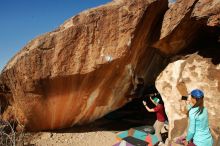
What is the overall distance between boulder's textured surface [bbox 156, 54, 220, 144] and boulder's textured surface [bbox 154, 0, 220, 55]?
0.46 m

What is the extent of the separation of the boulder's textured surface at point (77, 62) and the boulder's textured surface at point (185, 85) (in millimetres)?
840

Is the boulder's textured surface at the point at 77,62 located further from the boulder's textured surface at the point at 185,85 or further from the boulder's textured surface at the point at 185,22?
the boulder's textured surface at the point at 185,85

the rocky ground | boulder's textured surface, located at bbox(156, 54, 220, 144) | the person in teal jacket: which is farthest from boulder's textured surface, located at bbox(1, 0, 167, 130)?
the person in teal jacket

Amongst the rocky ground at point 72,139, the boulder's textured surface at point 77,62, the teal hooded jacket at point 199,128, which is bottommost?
the rocky ground at point 72,139

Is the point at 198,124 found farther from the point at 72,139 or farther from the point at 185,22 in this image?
the point at 72,139

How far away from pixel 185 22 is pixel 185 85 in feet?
4.20

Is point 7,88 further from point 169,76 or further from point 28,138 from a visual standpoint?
point 169,76

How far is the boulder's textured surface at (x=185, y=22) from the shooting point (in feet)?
17.1

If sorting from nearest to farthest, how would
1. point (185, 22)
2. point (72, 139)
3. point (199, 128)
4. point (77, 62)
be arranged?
point (199, 128), point (77, 62), point (185, 22), point (72, 139)

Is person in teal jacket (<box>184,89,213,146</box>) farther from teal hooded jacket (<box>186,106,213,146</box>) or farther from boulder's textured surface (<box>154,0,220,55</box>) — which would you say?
boulder's textured surface (<box>154,0,220,55</box>)

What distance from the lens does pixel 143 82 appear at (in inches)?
272

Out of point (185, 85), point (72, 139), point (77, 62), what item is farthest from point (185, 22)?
point (72, 139)

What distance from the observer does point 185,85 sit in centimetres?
571

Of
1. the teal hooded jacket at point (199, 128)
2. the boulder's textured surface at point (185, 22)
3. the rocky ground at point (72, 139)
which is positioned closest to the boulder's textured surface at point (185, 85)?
the boulder's textured surface at point (185, 22)
